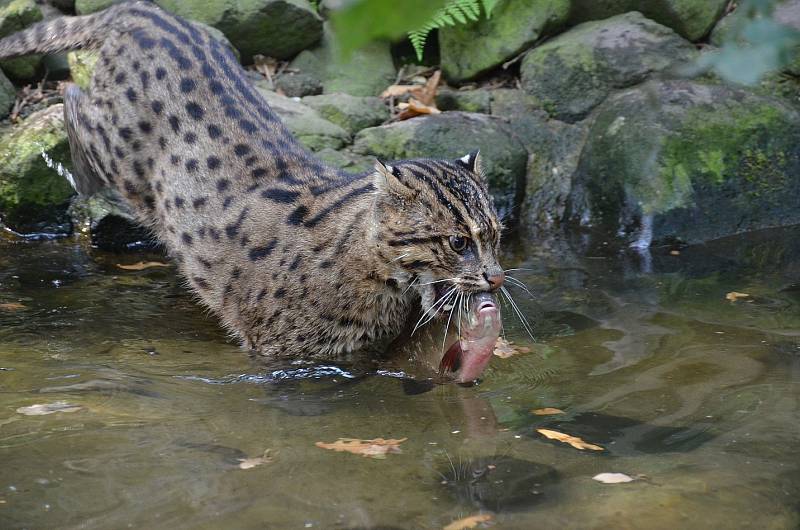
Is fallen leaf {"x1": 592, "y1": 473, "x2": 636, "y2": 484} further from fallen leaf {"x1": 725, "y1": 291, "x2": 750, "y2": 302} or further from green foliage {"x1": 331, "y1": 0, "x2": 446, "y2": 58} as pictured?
fallen leaf {"x1": 725, "y1": 291, "x2": 750, "y2": 302}

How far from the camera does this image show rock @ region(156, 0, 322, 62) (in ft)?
35.1

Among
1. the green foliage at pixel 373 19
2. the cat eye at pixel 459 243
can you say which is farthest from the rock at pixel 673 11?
the green foliage at pixel 373 19

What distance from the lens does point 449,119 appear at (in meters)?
9.80

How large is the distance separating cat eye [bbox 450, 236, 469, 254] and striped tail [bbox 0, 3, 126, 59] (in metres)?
4.03

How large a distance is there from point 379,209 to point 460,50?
5.57m

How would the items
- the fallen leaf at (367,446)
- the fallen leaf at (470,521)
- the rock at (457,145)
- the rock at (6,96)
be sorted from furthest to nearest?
the rock at (6,96) < the rock at (457,145) < the fallen leaf at (367,446) < the fallen leaf at (470,521)

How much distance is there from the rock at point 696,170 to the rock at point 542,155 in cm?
27

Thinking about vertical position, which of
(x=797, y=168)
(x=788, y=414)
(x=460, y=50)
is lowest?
(x=788, y=414)

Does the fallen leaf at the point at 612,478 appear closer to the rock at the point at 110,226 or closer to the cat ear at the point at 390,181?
the cat ear at the point at 390,181

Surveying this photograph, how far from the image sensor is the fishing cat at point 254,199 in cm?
580

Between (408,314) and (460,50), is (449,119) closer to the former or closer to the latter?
(460,50)

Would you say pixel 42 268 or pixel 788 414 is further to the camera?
pixel 42 268

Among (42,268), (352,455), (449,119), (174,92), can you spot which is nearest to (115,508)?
(352,455)

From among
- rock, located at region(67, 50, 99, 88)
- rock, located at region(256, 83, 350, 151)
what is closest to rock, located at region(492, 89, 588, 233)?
rock, located at region(256, 83, 350, 151)
